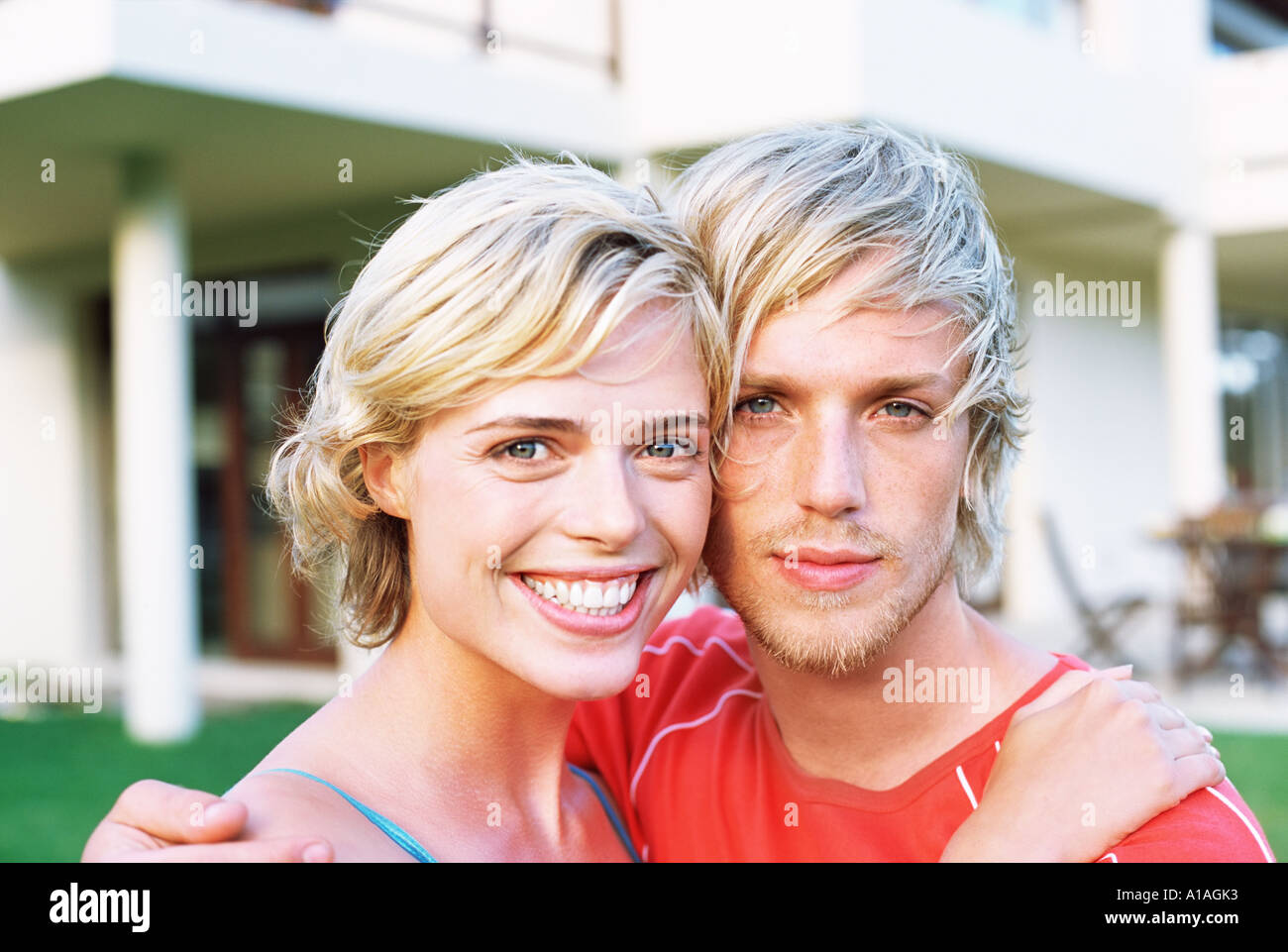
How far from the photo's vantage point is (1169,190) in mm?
11133

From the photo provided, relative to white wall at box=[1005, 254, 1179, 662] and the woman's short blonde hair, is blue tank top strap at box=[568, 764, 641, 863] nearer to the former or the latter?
the woman's short blonde hair

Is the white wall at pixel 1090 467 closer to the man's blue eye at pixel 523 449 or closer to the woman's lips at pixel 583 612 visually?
the woman's lips at pixel 583 612

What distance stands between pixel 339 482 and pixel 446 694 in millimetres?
335

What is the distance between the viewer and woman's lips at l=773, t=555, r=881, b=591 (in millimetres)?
A: 1879

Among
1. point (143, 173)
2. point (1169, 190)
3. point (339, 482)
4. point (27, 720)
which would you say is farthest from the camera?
point (1169, 190)

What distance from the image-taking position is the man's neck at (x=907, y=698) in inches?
76.6

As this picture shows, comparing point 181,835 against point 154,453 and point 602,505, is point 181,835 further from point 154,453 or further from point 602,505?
point 154,453

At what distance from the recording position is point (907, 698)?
6.50ft

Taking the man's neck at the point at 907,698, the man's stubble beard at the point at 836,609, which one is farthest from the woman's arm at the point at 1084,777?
the man's stubble beard at the point at 836,609

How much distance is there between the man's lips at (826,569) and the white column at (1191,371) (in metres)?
9.73

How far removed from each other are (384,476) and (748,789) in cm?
75

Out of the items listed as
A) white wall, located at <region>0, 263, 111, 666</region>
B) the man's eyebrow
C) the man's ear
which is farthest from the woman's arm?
white wall, located at <region>0, 263, 111, 666</region>
